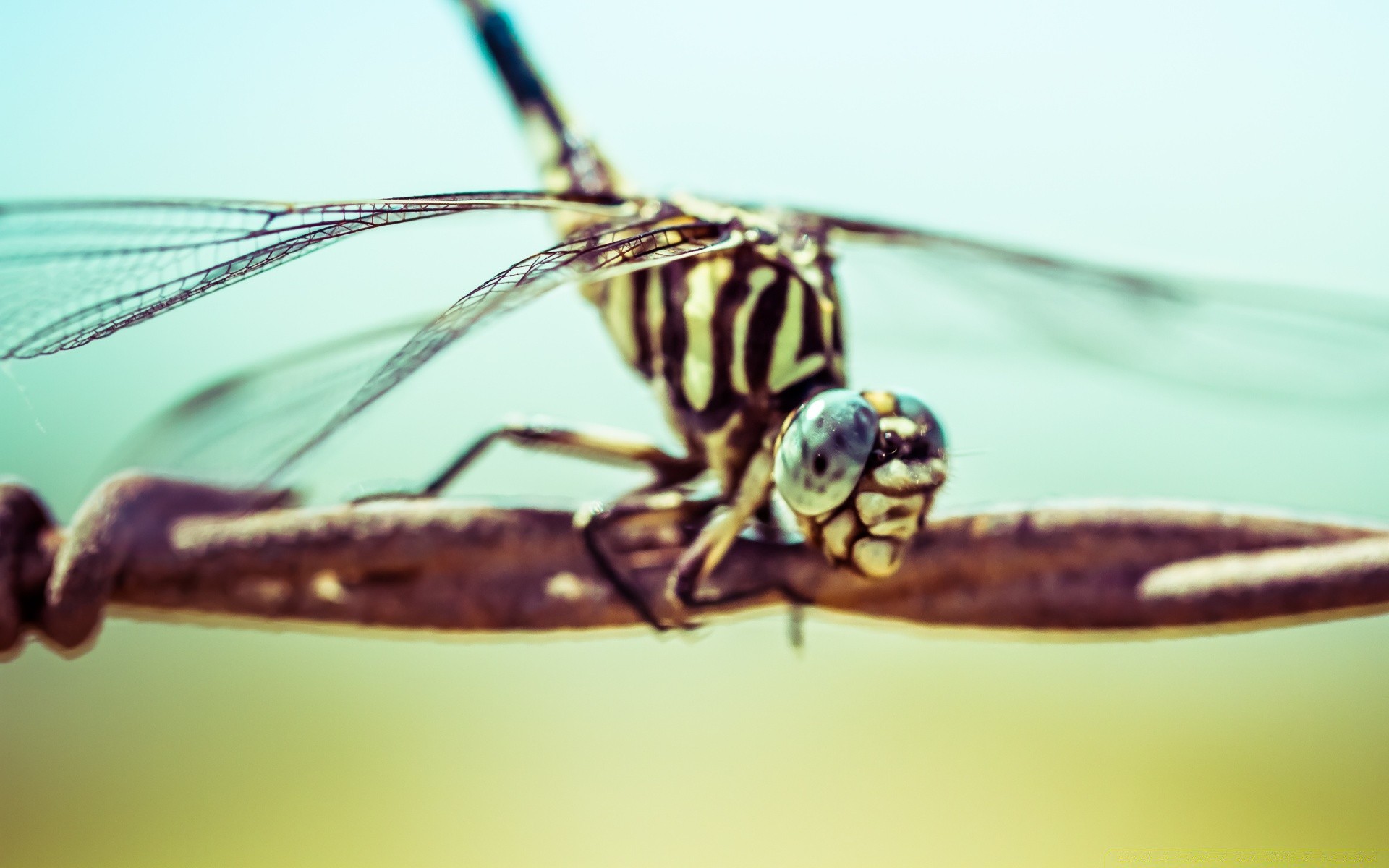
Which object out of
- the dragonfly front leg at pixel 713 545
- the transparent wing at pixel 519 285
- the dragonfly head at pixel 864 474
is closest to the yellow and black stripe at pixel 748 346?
the dragonfly front leg at pixel 713 545

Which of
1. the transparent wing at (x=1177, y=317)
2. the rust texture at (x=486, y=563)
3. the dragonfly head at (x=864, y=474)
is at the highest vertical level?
the transparent wing at (x=1177, y=317)

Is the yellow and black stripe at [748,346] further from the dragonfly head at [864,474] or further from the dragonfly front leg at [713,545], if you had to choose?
the dragonfly head at [864,474]

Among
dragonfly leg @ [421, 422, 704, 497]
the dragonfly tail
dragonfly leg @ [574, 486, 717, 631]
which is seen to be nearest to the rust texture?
dragonfly leg @ [574, 486, 717, 631]

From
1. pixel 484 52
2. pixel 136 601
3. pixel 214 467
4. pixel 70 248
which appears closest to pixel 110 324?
pixel 70 248

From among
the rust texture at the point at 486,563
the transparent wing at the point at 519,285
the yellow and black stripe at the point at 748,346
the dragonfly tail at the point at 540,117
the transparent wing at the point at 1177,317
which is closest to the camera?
the transparent wing at the point at 519,285

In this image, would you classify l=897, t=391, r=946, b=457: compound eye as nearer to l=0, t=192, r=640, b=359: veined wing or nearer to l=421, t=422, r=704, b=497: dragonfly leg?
l=421, t=422, r=704, b=497: dragonfly leg

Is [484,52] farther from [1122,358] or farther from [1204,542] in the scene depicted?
[1204,542]

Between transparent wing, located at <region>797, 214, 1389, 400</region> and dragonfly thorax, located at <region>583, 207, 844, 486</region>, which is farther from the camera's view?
transparent wing, located at <region>797, 214, 1389, 400</region>

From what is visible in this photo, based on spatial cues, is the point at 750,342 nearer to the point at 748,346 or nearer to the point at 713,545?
the point at 748,346
